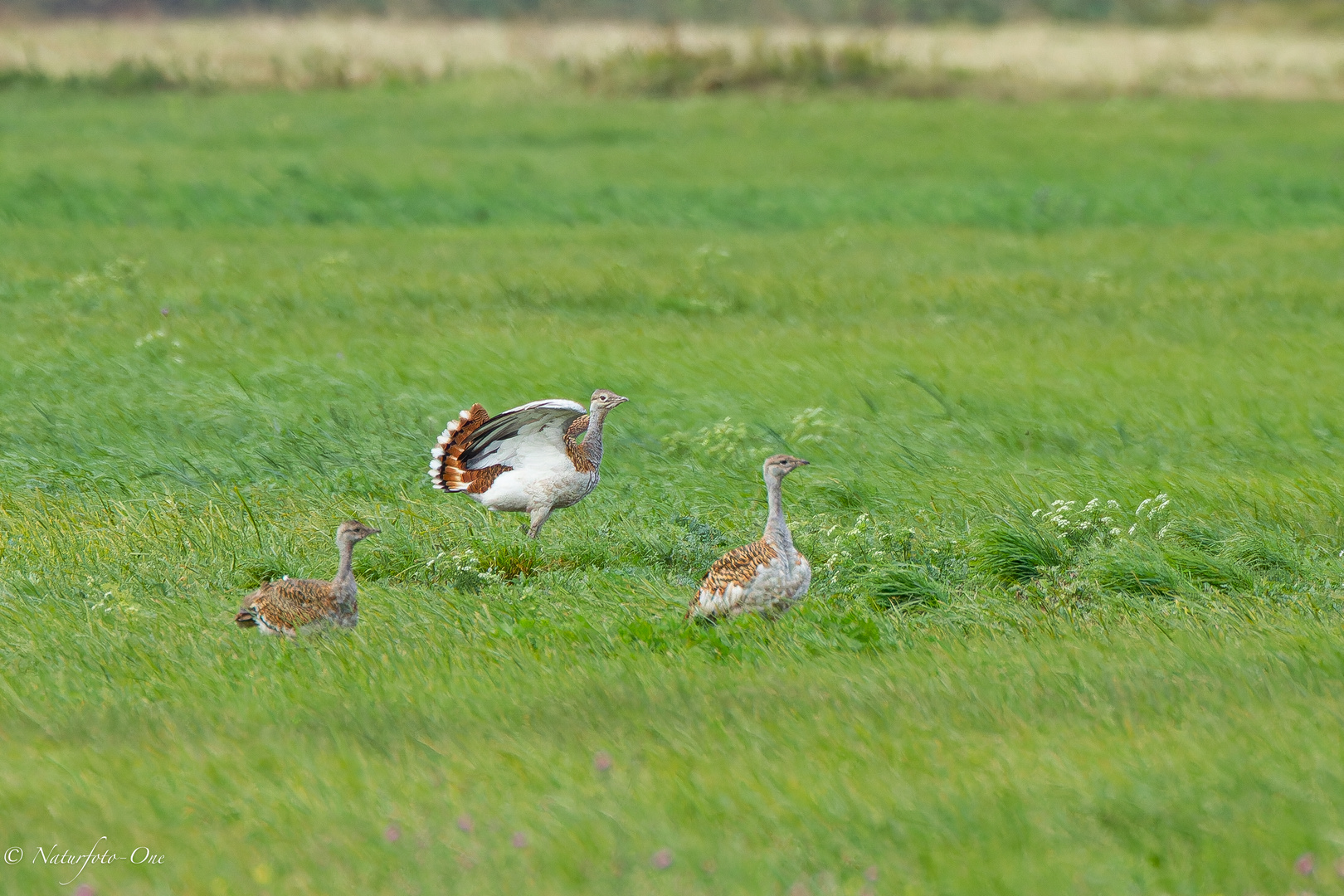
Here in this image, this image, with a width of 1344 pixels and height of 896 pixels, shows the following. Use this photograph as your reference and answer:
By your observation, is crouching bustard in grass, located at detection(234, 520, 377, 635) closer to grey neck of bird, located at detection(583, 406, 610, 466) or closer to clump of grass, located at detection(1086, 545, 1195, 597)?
grey neck of bird, located at detection(583, 406, 610, 466)

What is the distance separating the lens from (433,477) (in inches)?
363

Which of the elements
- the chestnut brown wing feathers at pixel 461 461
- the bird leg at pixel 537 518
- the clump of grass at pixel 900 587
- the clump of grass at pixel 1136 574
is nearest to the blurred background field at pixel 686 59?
the chestnut brown wing feathers at pixel 461 461

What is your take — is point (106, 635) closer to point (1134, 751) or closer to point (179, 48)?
point (1134, 751)

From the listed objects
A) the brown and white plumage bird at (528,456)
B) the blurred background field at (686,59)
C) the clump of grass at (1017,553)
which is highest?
the brown and white plumage bird at (528,456)

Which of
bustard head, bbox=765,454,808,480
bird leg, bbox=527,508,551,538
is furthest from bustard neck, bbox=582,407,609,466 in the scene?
bustard head, bbox=765,454,808,480

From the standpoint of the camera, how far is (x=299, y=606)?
688 cm

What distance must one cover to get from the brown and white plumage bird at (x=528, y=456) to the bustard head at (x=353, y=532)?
56.6 inches

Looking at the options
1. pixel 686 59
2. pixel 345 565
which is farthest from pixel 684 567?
pixel 686 59

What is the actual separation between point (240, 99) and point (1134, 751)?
36252 millimetres

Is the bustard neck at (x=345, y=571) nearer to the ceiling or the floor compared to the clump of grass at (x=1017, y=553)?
nearer to the ceiling

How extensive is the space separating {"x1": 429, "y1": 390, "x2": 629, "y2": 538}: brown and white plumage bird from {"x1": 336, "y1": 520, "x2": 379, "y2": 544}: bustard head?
1.44m

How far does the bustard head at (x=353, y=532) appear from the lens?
23.9 ft

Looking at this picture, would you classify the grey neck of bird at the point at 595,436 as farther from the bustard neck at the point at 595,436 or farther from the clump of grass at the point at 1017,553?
the clump of grass at the point at 1017,553

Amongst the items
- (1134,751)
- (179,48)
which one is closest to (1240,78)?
(179,48)
